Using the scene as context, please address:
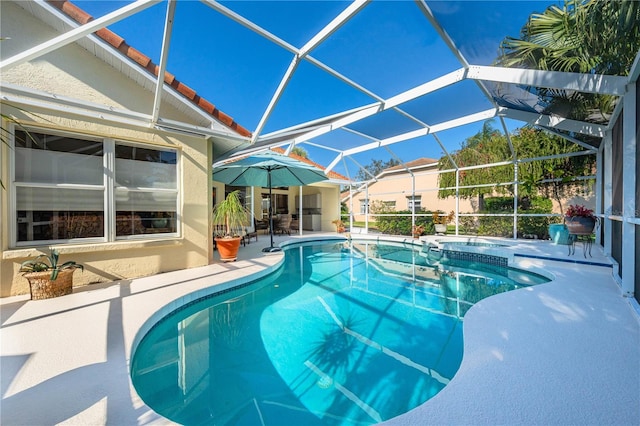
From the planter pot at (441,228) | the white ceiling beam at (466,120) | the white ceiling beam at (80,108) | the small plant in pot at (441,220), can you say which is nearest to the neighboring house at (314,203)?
the small plant in pot at (441,220)

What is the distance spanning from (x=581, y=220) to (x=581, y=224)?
0.12 metres

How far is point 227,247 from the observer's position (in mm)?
7605

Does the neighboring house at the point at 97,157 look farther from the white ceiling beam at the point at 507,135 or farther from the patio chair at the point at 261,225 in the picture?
the white ceiling beam at the point at 507,135

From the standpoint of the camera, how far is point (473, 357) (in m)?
2.72

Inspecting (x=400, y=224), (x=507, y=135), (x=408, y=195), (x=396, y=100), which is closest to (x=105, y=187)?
(x=396, y=100)

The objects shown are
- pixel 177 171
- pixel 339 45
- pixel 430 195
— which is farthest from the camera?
pixel 430 195

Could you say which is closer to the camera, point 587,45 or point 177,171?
point 587,45

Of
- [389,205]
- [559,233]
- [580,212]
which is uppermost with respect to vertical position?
[389,205]

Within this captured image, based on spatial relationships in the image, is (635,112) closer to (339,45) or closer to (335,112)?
(339,45)

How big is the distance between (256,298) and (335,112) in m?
5.85

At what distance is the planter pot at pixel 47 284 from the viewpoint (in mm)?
4359

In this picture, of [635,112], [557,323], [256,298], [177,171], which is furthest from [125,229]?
[635,112]

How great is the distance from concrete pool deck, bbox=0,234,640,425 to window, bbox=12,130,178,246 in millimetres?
1399

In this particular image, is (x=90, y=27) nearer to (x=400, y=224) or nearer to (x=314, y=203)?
(x=400, y=224)
